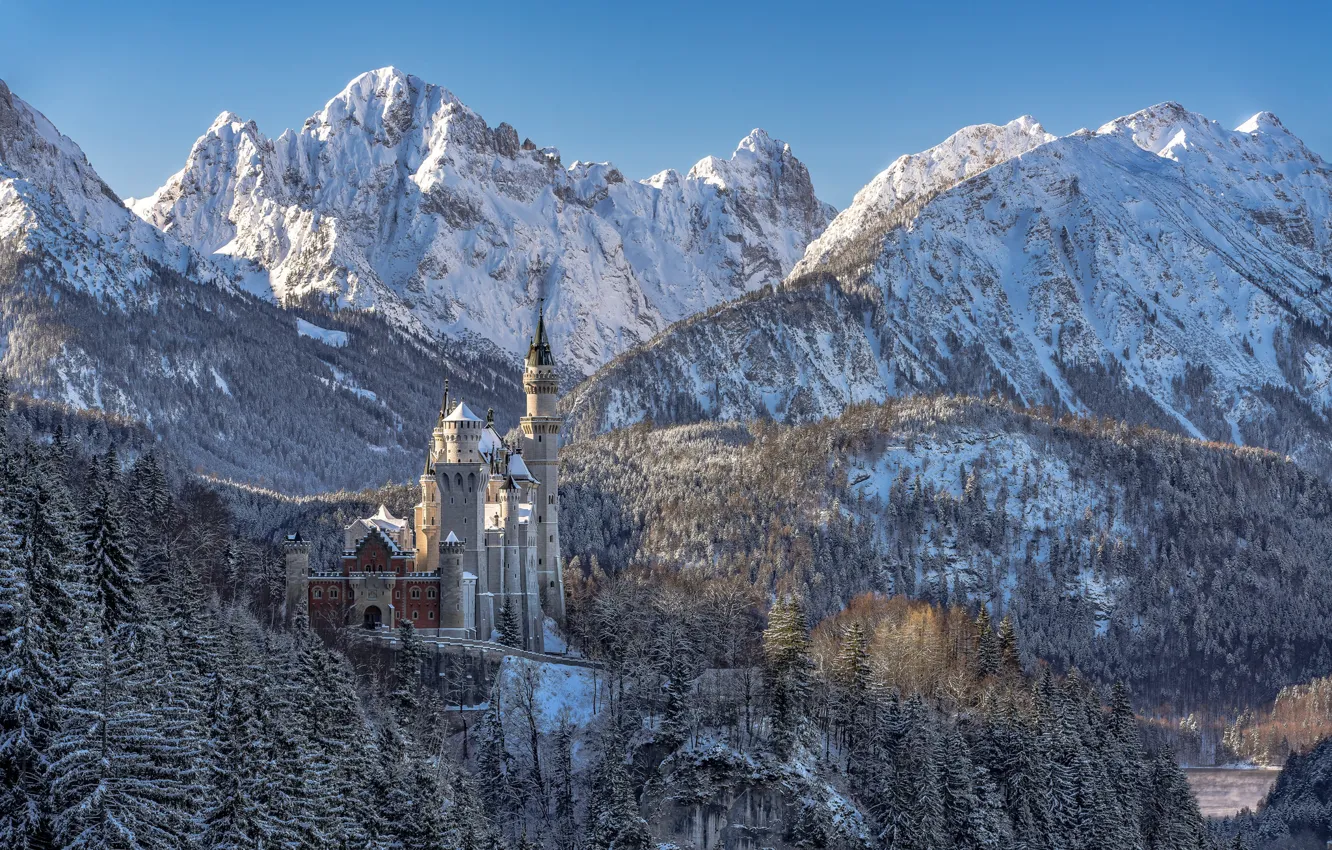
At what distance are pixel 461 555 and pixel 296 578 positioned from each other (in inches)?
555

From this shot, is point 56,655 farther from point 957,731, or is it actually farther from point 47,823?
point 957,731

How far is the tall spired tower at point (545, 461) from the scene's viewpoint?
545 ft

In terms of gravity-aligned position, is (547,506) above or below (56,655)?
above

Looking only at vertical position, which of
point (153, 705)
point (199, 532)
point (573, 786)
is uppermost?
point (199, 532)

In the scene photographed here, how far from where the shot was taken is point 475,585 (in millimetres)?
150750

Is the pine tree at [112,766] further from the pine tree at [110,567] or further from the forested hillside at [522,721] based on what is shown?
the pine tree at [110,567]

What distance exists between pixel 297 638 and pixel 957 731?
5060 cm

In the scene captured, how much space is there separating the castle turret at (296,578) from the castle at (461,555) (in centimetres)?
11

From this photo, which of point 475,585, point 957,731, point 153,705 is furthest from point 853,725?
point 153,705

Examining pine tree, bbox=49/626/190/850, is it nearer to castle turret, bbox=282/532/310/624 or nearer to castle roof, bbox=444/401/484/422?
castle turret, bbox=282/532/310/624

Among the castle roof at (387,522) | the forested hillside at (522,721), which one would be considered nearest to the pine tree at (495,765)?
the forested hillside at (522,721)

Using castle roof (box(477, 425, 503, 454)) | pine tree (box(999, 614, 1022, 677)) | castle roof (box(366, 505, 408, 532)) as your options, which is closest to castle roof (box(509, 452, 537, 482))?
castle roof (box(477, 425, 503, 454))

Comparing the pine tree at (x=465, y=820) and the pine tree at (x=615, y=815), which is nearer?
the pine tree at (x=465, y=820)

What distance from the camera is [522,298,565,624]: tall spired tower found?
6535 inches
